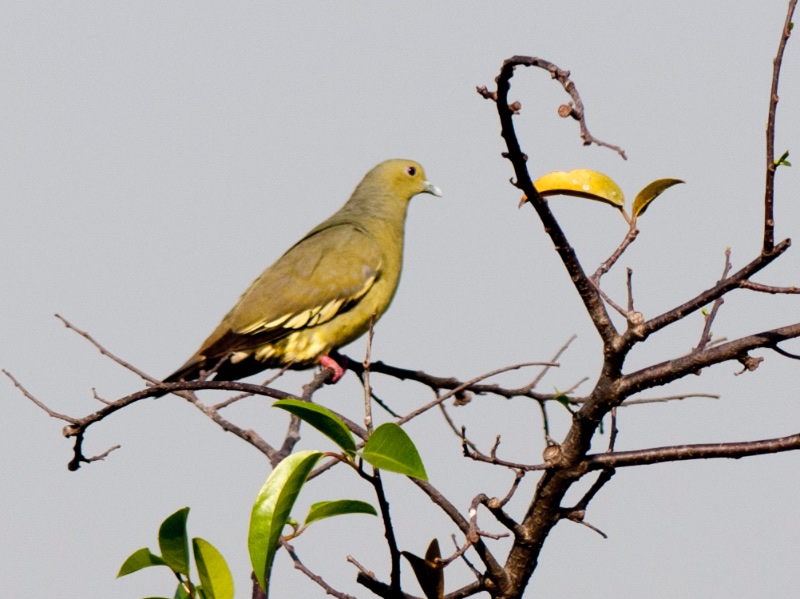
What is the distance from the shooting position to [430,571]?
168 centimetres

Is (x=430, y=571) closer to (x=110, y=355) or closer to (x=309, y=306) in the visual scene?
(x=110, y=355)

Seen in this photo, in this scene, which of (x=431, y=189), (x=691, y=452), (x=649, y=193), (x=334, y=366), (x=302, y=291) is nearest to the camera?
(x=691, y=452)

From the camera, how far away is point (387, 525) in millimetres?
1467

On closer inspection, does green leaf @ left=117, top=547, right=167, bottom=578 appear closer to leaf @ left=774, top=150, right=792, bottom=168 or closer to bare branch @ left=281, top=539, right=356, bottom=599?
bare branch @ left=281, top=539, right=356, bottom=599

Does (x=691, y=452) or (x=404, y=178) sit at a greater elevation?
(x=404, y=178)

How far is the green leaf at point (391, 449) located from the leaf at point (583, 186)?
70 cm

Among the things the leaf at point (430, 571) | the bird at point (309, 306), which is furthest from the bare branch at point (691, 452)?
the bird at point (309, 306)

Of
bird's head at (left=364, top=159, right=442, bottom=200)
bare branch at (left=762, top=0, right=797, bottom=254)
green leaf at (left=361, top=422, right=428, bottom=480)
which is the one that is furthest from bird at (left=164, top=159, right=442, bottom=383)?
bare branch at (left=762, top=0, right=797, bottom=254)

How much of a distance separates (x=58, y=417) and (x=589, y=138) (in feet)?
5.35

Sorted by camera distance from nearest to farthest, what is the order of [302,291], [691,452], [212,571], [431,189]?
[691,452], [212,571], [302,291], [431,189]

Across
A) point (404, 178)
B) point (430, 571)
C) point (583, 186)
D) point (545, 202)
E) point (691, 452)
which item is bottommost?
point (430, 571)

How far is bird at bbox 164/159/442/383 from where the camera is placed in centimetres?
498

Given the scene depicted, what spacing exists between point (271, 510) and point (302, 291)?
147 inches

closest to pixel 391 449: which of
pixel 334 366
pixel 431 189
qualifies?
pixel 334 366
